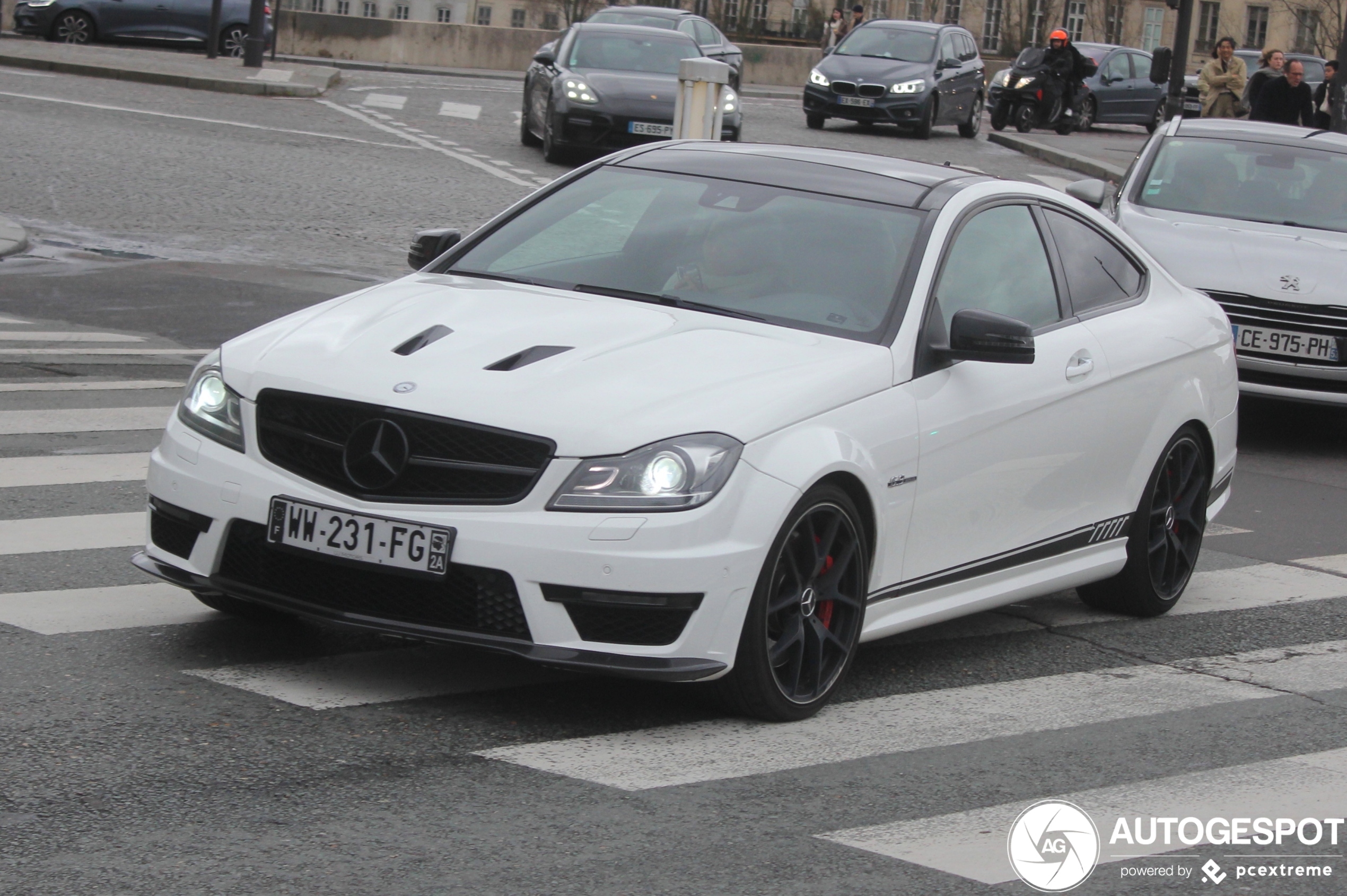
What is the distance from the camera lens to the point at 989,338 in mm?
5641

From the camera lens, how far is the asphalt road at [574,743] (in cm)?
400

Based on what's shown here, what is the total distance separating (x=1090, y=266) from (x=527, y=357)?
8.45 ft

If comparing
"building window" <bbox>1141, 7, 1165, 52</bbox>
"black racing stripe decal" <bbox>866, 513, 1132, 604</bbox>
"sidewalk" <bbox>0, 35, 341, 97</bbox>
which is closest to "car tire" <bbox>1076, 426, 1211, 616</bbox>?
"black racing stripe decal" <bbox>866, 513, 1132, 604</bbox>

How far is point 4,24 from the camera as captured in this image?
43781 mm

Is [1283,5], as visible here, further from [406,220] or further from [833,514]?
[833,514]

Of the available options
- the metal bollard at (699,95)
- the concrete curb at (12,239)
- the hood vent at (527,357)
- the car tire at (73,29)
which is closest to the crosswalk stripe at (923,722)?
the hood vent at (527,357)

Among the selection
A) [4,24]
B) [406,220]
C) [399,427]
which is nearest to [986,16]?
[4,24]

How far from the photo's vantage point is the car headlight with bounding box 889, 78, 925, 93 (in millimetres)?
30781

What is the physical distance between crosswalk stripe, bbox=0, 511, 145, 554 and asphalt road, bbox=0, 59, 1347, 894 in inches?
0.8

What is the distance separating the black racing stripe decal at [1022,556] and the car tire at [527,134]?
18.7 m

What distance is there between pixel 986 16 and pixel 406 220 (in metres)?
69.6

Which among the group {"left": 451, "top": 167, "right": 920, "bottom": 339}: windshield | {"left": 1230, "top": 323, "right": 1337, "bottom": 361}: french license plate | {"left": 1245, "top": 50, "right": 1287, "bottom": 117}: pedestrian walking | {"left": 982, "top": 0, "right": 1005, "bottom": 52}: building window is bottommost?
{"left": 1230, "top": 323, "right": 1337, "bottom": 361}: french license plate

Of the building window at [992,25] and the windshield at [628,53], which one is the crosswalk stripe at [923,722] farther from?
the building window at [992,25]

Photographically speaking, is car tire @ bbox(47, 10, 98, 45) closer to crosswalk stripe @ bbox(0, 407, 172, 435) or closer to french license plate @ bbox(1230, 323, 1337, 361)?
crosswalk stripe @ bbox(0, 407, 172, 435)
